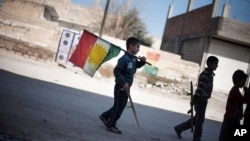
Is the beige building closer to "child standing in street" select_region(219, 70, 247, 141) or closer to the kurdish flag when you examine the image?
the kurdish flag

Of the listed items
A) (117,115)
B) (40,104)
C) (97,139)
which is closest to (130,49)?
(117,115)

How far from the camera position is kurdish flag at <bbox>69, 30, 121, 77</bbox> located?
18.6 ft

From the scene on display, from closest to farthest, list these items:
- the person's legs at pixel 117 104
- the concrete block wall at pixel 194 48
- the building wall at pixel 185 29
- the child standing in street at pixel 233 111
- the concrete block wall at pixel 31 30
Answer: the child standing in street at pixel 233 111 < the person's legs at pixel 117 104 < the concrete block wall at pixel 31 30 < the concrete block wall at pixel 194 48 < the building wall at pixel 185 29

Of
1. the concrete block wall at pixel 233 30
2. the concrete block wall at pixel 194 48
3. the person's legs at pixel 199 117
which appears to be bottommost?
the person's legs at pixel 199 117

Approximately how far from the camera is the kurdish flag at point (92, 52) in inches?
223

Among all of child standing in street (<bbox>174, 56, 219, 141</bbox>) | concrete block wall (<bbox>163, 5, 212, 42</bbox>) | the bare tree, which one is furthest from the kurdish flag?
the bare tree

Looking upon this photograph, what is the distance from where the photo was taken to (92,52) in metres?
5.89

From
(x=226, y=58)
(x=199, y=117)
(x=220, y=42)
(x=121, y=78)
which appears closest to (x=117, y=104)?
(x=121, y=78)

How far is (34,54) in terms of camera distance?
20.0 metres

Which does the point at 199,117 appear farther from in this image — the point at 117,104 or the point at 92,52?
the point at 92,52

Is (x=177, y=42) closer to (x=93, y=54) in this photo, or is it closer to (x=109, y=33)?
(x=109, y=33)

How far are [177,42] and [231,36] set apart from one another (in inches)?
329

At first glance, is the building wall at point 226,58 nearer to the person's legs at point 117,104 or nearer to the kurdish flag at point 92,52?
the kurdish flag at point 92,52

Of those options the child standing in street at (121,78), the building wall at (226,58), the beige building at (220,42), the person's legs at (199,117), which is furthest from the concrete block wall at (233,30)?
the child standing in street at (121,78)
